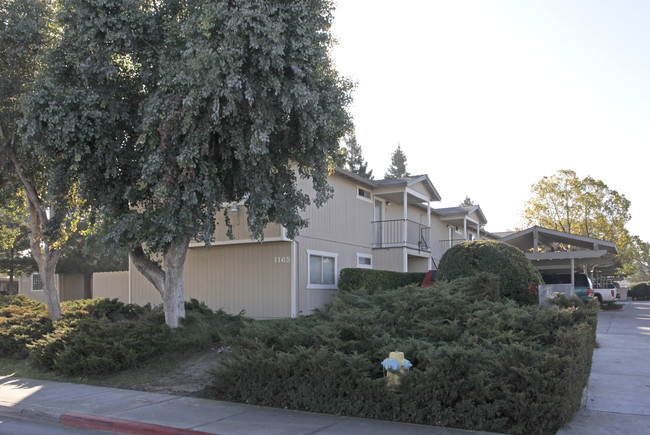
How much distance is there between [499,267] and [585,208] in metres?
31.0

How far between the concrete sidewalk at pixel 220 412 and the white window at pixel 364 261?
38.1ft

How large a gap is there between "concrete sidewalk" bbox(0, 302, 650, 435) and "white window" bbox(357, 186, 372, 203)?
12.4 m

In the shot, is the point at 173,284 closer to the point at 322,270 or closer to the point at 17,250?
the point at 322,270

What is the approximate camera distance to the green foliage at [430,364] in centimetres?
670

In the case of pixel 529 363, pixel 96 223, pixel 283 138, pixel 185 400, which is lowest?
pixel 185 400

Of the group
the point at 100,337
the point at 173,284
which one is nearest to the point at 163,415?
the point at 100,337

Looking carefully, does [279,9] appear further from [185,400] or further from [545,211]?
[545,211]

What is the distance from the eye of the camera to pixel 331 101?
11.9 m

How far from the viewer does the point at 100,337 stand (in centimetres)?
1176

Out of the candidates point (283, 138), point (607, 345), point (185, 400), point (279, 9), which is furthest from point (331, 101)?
point (607, 345)

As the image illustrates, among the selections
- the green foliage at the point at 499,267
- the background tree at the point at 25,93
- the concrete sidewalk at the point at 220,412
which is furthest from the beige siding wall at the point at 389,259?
the background tree at the point at 25,93

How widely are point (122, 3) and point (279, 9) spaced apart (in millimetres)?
3357

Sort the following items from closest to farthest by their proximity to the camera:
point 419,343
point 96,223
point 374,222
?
point 419,343 → point 96,223 → point 374,222

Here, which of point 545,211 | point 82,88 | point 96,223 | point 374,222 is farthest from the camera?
point 545,211
